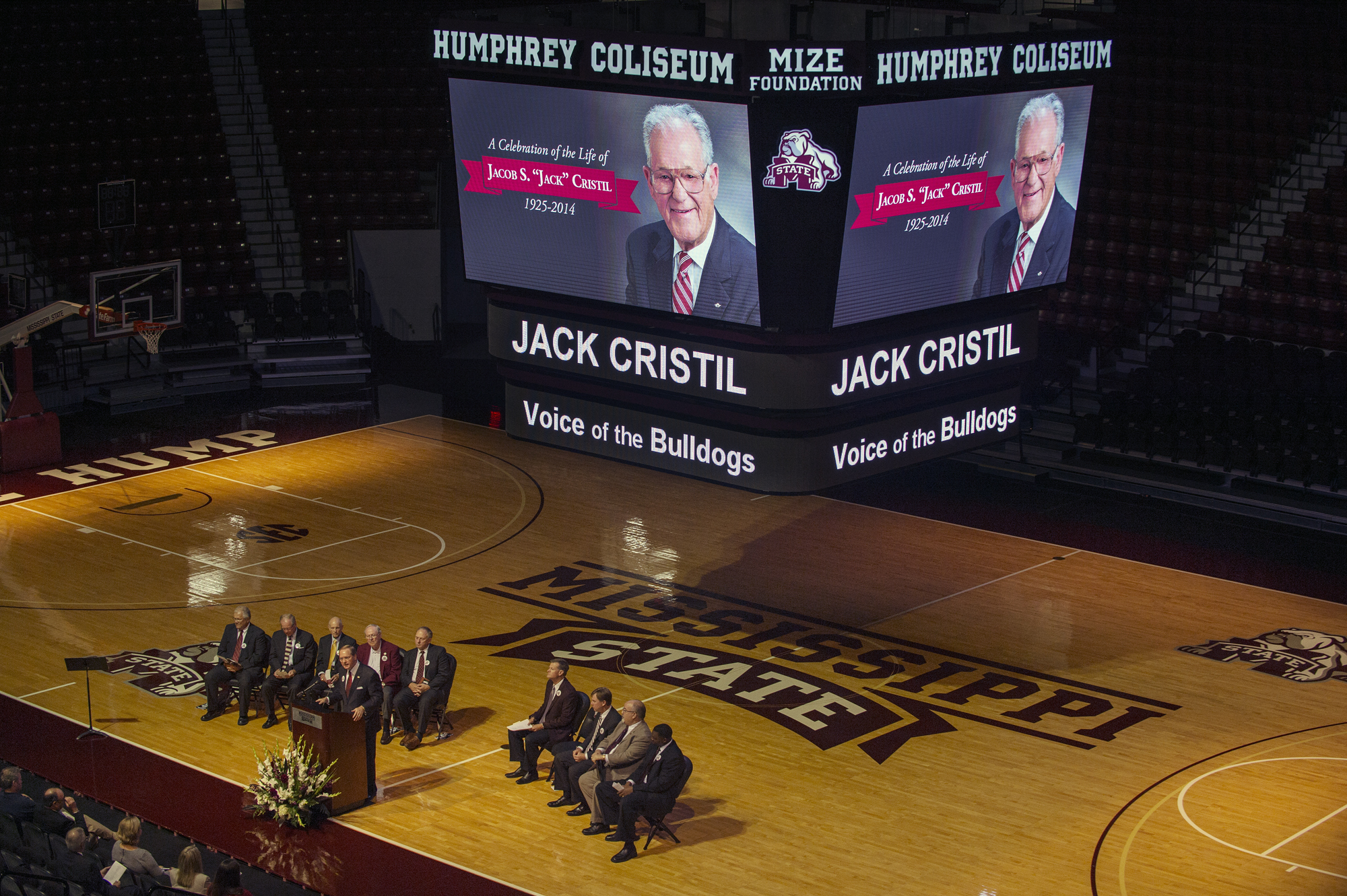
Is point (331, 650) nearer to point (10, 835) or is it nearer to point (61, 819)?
point (61, 819)

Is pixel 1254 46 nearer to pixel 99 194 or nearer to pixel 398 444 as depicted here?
pixel 398 444

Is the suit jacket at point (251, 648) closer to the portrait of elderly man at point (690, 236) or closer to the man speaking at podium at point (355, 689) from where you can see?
the man speaking at podium at point (355, 689)

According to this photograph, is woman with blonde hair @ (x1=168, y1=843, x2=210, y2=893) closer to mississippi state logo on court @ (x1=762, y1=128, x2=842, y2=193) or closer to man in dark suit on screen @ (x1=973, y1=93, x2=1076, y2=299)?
mississippi state logo on court @ (x1=762, y1=128, x2=842, y2=193)

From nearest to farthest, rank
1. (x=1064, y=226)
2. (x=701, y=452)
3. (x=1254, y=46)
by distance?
(x=701, y=452) < (x=1064, y=226) < (x=1254, y=46)

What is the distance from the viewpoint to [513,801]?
14.5 m

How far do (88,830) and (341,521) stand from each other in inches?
387

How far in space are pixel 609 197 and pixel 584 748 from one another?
16.3 ft

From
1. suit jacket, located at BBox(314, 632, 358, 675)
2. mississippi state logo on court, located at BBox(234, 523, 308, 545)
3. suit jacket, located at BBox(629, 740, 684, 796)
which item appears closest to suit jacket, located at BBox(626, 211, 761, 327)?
suit jacket, located at BBox(629, 740, 684, 796)

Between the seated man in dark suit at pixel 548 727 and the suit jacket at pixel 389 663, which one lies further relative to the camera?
the suit jacket at pixel 389 663

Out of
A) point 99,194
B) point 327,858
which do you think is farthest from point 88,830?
point 99,194

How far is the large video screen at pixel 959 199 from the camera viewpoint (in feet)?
44.5

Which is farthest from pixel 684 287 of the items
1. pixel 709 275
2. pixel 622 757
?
pixel 622 757

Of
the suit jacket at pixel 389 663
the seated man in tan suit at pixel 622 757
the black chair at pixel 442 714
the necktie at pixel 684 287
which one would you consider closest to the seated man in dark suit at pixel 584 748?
the seated man in tan suit at pixel 622 757

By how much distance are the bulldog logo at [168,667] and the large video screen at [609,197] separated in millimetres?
5568
